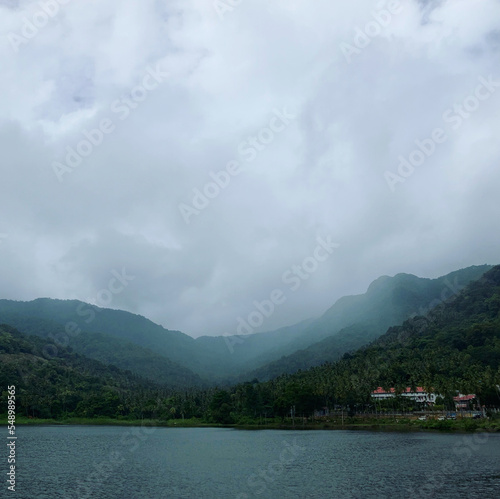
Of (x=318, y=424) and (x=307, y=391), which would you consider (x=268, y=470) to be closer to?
(x=307, y=391)

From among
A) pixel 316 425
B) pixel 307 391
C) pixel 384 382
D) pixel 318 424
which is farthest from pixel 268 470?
pixel 384 382

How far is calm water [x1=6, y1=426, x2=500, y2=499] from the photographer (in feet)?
136

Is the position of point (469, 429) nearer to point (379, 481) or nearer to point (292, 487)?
point (379, 481)

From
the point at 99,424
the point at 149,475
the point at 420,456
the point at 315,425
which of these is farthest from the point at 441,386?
the point at 99,424

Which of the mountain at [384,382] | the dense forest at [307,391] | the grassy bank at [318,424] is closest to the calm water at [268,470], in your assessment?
the grassy bank at [318,424]

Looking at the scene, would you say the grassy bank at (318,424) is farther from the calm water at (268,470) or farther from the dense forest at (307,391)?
the calm water at (268,470)

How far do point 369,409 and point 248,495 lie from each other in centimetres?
11906

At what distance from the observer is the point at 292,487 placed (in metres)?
44.0

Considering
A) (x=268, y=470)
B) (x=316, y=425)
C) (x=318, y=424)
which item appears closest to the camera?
(x=268, y=470)

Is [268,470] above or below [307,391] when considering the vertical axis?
below

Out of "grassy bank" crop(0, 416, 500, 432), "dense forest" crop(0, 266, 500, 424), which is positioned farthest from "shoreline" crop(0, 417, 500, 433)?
"dense forest" crop(0, 266, 500, 424)

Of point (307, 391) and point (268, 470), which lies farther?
point (307, 391)

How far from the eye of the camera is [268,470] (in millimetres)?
54375

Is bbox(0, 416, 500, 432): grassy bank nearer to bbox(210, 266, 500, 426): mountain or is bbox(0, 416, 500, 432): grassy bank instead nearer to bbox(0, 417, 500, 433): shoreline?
bbox(0, 417, 500, 433): shoreline
